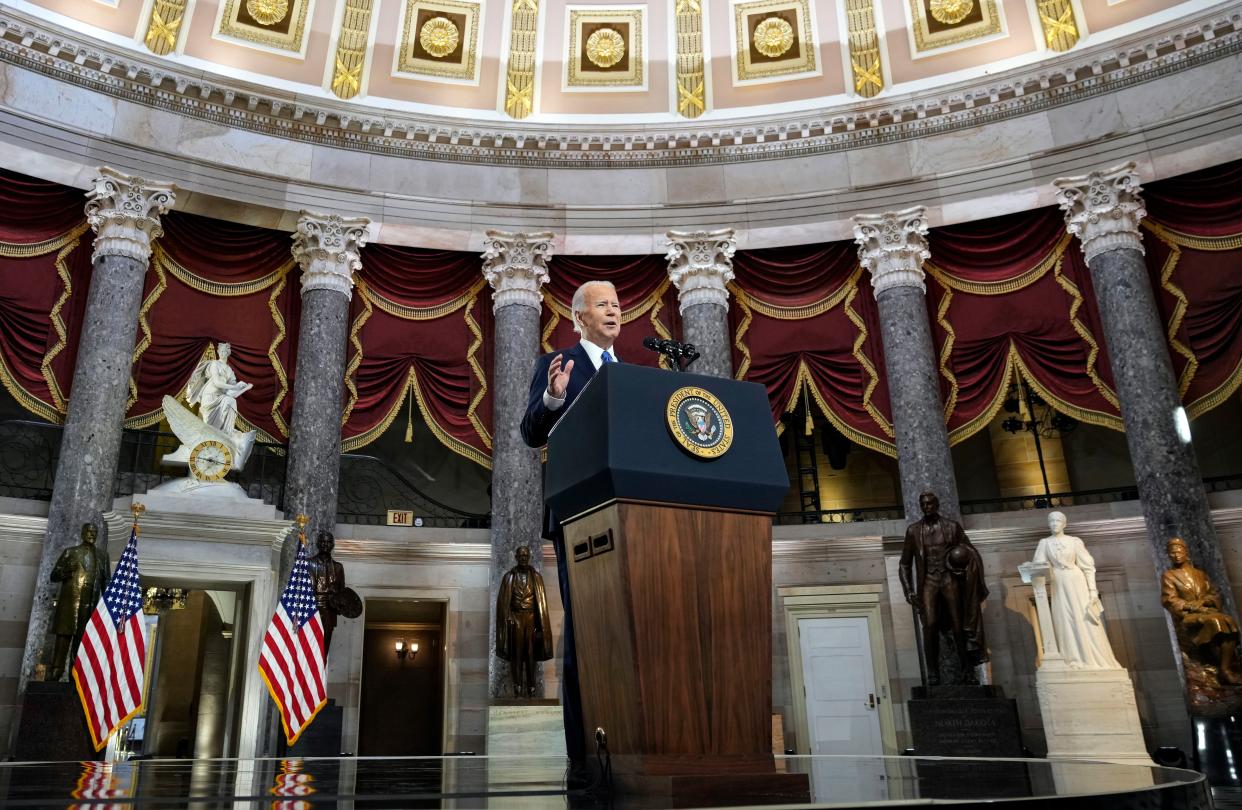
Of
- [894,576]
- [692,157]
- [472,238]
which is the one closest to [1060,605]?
[894,576]

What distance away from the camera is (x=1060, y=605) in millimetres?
10484

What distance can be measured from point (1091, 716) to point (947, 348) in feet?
17.8

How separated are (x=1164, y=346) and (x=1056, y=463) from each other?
20.5 ft

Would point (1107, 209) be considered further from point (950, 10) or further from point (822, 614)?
point (822, 614)

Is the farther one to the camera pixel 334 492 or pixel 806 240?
pixel 806 240

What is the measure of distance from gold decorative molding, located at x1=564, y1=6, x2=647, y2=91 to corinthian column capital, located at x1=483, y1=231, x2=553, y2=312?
3.06 meters

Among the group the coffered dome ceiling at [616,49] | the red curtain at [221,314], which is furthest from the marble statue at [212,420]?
the coffered dome ceiling at [616,49]

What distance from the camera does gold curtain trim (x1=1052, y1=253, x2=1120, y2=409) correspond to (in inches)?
501

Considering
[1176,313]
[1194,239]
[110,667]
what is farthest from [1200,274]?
[110,667]

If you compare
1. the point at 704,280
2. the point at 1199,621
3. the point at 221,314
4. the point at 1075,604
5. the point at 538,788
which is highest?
the point at 704,280

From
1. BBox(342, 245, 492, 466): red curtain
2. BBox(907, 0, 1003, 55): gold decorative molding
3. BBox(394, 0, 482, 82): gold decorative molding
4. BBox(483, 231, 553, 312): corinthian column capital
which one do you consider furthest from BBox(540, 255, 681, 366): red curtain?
BBox(907, 0, 1003, 55): gold decorative molding

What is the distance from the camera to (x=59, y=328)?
40.0 ft

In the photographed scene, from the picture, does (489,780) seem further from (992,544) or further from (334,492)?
(992,544)

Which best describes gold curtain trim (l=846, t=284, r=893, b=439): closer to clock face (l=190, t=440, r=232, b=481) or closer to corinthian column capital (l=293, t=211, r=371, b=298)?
corinthian column capital (l=293, t=211, r=371, b=298)
